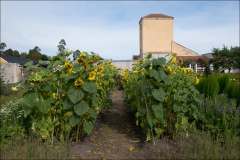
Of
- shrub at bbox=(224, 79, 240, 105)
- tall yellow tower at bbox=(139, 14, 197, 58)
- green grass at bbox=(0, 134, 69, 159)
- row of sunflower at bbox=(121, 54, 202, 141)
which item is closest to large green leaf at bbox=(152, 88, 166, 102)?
row of sunflower at bbox=(121, 54, 202, 141)

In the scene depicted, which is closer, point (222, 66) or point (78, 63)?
point (78, 63)

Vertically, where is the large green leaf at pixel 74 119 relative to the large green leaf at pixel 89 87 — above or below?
below

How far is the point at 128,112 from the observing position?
18.9ft

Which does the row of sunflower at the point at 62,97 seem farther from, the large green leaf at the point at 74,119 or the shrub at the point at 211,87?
the shrub at the point at 211,87

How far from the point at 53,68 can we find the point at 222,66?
609 inches

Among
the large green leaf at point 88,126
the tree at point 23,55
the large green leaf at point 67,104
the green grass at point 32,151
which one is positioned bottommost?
the green grass at point 32,151

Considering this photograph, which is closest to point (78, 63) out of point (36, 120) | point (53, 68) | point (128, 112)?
point (53, 68)

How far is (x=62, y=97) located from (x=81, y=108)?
44cm

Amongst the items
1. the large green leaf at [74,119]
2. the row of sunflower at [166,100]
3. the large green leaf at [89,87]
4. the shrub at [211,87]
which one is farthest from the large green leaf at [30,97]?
the shrub at [211,87]

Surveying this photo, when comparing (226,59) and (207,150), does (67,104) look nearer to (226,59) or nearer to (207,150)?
(207,150)

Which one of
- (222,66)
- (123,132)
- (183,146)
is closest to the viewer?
(183,146)

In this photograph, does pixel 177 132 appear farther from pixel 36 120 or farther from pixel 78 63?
pixel 36 120

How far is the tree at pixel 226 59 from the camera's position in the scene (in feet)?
56.2

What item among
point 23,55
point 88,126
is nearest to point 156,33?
point 88,126
